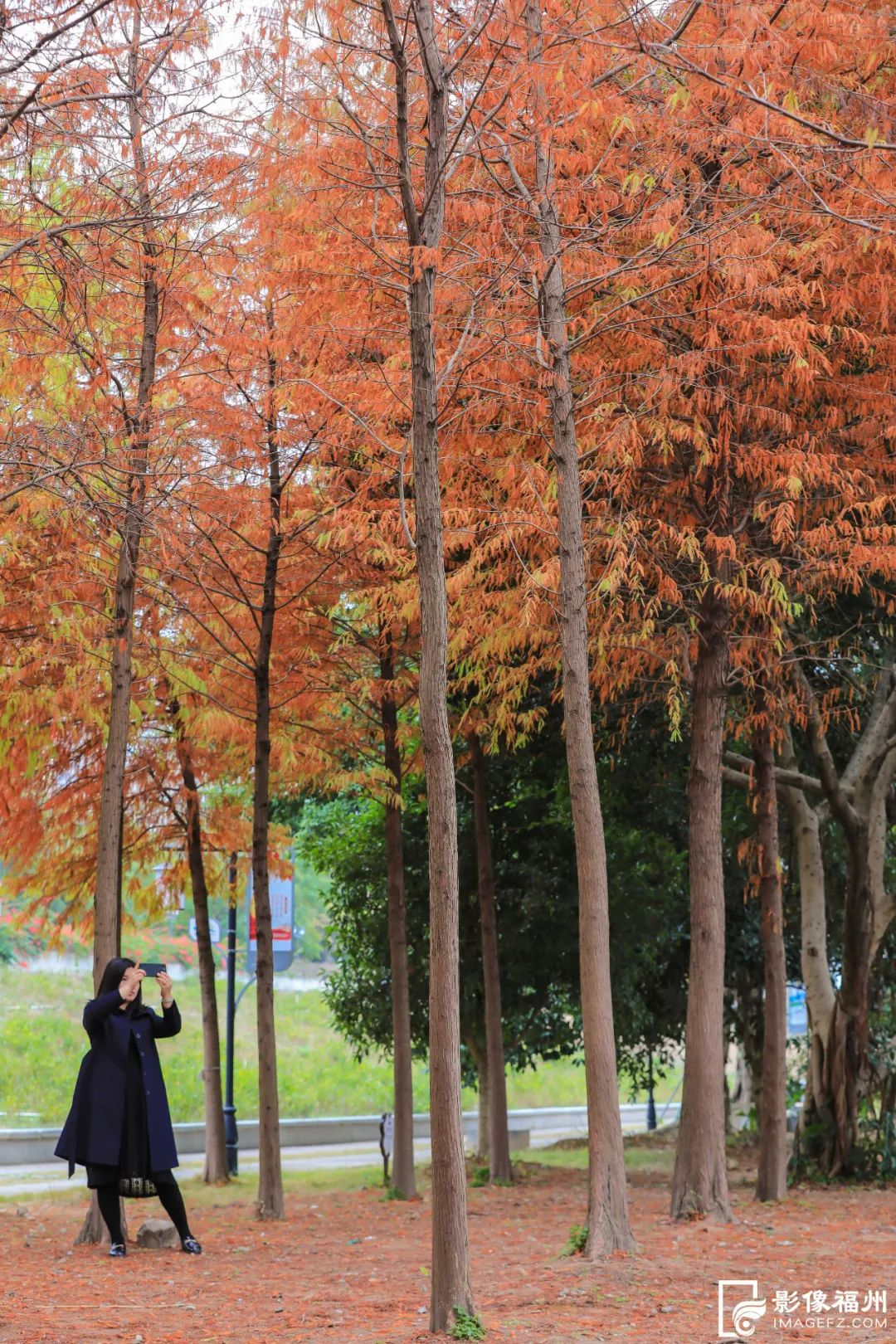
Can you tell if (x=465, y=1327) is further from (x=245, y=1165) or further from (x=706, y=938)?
(x=245, y=1165)

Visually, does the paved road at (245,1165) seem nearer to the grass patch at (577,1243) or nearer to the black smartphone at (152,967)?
the black smartphone at (152,967)

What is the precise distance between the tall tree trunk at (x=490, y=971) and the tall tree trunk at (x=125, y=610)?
5181 mm

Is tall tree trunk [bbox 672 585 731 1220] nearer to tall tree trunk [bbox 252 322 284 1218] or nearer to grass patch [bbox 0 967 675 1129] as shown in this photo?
tall tree trunk [bbox 252 322 284 1218]

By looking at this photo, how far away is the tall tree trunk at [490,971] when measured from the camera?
49.3ft

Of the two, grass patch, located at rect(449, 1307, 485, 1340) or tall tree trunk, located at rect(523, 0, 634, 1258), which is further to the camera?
tall tree trunk, located at rect(523, 0, 634, 1258)

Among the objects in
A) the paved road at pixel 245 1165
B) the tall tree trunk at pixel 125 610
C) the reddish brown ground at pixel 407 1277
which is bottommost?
the paved road at pixel 245 1165

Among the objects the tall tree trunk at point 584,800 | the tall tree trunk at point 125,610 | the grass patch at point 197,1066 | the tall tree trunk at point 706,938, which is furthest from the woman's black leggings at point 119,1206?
the grass patch at point 197,1066

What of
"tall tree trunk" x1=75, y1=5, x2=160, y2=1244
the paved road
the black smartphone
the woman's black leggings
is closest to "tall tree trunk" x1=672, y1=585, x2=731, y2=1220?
the woman's black leggings

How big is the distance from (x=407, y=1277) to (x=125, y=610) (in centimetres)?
527

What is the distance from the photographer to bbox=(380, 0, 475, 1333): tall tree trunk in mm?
6660

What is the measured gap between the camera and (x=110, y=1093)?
9.30 meters

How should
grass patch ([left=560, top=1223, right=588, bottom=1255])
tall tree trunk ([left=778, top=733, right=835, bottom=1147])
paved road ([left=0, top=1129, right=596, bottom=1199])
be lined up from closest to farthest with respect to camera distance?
grass patch ([left=560, top=1223, right=588, bottom=1255])
tall tree trunk ([left=778, top=733, right=835, bottom=1147])
paved road ([left=0, top=1129, right=596, bottom=1199])

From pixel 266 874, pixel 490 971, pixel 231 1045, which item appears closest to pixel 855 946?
pixel 490 971

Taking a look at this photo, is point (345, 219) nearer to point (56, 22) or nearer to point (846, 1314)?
point (56, 22)
